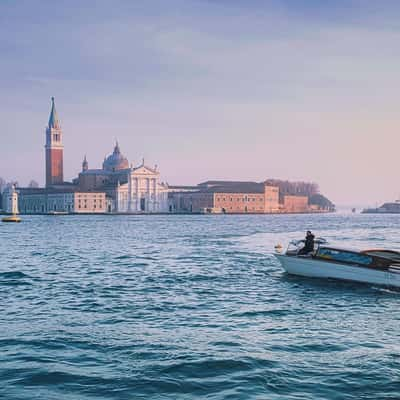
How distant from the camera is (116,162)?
161875mm

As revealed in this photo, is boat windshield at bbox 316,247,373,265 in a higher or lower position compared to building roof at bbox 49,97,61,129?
lower

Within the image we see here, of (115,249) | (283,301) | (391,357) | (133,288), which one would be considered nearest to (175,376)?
(391,357)

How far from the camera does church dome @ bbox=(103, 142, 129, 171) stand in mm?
161250

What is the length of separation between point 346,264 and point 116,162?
148 metres

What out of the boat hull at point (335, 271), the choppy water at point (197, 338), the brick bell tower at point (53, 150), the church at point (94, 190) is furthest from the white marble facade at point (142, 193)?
the boat hull at point (335, 271)

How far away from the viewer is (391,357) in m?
9.19

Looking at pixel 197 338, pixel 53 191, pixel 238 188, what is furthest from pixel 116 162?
pixel 197 338

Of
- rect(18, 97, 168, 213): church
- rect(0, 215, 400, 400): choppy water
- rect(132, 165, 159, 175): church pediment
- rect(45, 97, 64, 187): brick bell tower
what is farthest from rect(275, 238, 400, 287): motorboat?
rect(45, 97, 64, 187): brick bell tower

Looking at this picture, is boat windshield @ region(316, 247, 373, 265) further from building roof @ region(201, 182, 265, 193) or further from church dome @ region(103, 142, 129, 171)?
church dome @ region(103, 142, 129, 171)

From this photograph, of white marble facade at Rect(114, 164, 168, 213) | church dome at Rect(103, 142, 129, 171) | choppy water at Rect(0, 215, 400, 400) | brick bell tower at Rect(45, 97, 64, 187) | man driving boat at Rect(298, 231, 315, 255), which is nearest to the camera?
choppy water at Rect(0, 215, 400, 400)

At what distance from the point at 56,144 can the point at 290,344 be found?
496 ft

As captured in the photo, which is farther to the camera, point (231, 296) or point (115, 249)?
point (115, 249)

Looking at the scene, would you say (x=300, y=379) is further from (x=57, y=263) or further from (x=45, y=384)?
(x=57, y=263)

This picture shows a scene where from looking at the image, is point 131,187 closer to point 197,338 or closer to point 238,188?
point 238,188
